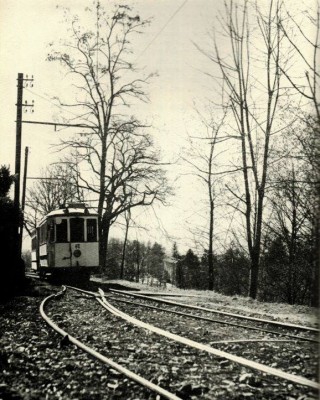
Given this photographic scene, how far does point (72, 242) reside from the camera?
18.5 meters

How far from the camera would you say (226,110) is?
1830cm

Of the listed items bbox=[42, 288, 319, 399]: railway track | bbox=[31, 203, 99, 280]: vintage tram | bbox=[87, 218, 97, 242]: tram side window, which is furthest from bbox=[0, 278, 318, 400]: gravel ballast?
bbox=[87, 218, 97, 242]: tram side window

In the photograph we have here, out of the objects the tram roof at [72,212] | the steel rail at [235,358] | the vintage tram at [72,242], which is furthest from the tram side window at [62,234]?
the steel rail at [235,358]

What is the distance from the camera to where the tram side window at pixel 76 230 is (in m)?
18.6

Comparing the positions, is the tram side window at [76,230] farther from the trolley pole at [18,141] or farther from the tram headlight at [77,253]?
the trolley pole at [18,141]

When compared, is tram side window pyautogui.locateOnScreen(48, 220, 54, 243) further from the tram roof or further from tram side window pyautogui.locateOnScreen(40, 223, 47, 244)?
tram side window pyautogui.locateOnScreen(40, 223, 47, 244)

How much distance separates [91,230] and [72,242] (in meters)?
0.92

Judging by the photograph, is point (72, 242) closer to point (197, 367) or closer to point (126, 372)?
point (197, 367)

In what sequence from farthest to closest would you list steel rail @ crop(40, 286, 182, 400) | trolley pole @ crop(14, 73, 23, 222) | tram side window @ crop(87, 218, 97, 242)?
trolley pole @ crop(14, 73, 23, 222) → tram side window @ crop(87, 218, 97, 242) → steel rail @ crop(40, 286, 182, 400)

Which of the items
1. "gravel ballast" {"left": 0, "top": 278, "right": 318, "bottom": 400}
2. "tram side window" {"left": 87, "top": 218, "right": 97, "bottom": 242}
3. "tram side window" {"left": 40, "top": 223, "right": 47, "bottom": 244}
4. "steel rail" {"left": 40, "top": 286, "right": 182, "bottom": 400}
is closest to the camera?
"steel rail" {"left": 40, "top": 286, "right": 182, "bottom": 400}

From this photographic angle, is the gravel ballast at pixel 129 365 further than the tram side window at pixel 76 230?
No

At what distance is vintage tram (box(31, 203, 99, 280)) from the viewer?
18359mm

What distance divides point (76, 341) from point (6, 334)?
1750 mm

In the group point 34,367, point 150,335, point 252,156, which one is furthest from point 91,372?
point 252,156
